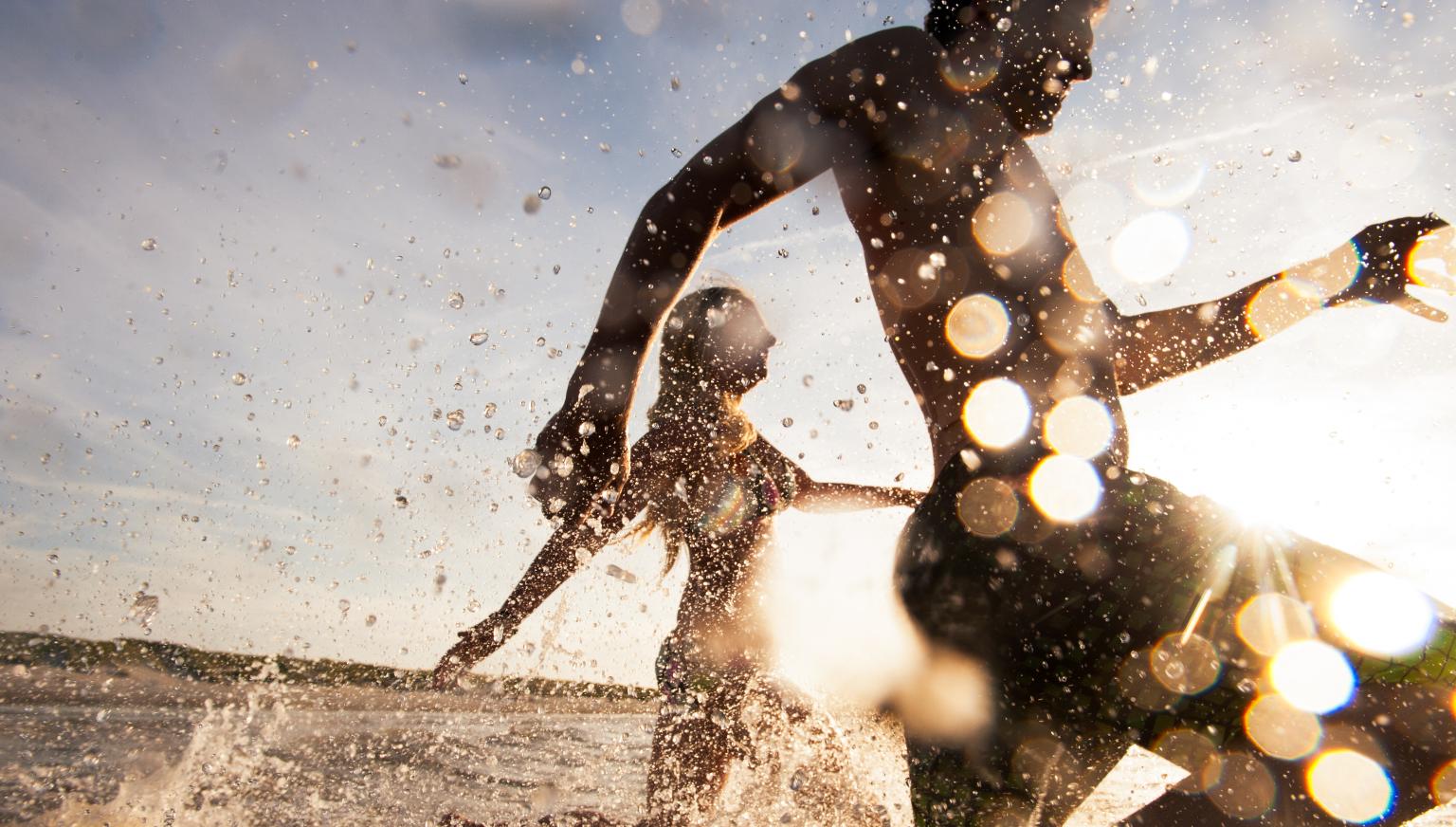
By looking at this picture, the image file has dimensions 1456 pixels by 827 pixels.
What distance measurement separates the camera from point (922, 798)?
4.02ft

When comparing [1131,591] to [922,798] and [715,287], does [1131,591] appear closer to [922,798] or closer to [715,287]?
[922,798]

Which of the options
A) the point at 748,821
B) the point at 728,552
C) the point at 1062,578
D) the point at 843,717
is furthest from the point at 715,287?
the point at 1062,578

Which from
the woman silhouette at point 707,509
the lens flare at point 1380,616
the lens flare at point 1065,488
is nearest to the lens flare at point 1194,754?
the lens flare at point 1380,616

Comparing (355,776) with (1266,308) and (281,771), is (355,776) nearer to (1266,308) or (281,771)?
(281,771)

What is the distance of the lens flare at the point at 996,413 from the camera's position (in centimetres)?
136

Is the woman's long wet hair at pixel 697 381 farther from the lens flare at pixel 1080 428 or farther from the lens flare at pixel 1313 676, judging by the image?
the lens flare at pixel 1313 676

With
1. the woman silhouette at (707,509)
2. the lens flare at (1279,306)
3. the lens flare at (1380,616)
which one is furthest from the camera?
the woman silhouette at (707,509)

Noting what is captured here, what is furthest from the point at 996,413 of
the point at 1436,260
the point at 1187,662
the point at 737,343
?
the point at 737,343

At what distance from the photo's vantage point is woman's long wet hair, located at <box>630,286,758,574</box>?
4191mm

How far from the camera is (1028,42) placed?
1.68 m

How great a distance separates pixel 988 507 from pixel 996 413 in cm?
31

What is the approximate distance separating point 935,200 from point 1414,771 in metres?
1.14

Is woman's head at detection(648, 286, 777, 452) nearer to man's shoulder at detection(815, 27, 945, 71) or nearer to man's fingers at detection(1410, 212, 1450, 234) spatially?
man's shoulder at detection(815, 27, 945, 71)

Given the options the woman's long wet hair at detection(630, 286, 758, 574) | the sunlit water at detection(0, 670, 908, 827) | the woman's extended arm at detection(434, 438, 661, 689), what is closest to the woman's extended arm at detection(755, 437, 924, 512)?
the woman's long wet hair at detection(630, 286, 758, 574)
